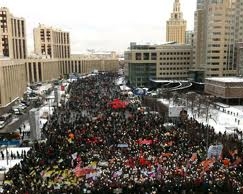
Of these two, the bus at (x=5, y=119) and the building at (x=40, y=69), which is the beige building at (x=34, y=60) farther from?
the bus at (x=5, y=119)

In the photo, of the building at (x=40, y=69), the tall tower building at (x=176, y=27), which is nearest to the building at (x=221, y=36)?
the building at (x=40, y=69)

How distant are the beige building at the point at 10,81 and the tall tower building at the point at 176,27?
6514 centimetres

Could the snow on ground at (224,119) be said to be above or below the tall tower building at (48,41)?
below

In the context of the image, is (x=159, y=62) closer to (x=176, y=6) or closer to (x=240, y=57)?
(x=240, y=57)

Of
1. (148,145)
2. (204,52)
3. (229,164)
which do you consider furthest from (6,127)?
(204,52)

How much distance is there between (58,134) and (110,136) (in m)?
4.09

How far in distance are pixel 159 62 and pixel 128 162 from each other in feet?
154

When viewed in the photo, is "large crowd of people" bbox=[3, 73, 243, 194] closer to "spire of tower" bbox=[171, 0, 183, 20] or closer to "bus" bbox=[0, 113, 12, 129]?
"bus" bbox=[0, 113, 12, 129]

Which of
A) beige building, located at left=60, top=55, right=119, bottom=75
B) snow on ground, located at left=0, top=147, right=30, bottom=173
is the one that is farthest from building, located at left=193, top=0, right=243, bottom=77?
beige building, located at left=60, top=55, right=119, bottom=75

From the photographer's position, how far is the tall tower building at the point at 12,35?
183 ft

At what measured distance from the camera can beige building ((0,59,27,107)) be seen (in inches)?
1526

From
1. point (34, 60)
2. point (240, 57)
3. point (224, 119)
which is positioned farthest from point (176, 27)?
point (224, 119)

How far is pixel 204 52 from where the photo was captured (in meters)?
56.9

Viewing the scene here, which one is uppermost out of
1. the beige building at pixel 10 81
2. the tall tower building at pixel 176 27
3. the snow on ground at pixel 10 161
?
the tall tower building at pixel 176 27
